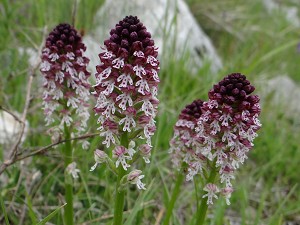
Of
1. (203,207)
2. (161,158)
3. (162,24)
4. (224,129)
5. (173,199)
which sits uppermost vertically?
(162,24)

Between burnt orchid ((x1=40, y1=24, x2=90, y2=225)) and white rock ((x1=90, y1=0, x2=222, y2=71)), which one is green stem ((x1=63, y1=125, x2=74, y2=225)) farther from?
white rock ((x1=90, y1=0, x2=222, y2=71))

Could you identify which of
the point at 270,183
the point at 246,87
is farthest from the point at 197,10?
the point at 246,87

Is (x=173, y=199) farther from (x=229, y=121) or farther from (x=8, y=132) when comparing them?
(x=8, y=132)

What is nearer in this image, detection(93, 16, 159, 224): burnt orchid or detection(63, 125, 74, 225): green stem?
detection(93, 16, 159, 224): burnt orchid

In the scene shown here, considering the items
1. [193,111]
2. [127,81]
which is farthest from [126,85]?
[193,111]

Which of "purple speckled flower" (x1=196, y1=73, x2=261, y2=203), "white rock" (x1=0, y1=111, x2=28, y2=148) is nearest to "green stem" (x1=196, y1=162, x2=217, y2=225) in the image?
→ "purple speckled flower" (x1=196, y1=73, x2=261, y2=203)

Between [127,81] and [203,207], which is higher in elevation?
[127,81]

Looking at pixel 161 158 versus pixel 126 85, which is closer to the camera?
pixel 126 85

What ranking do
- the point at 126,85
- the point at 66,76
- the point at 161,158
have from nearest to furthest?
the point at 126,85, the point at 66,76, the point at 161,158
